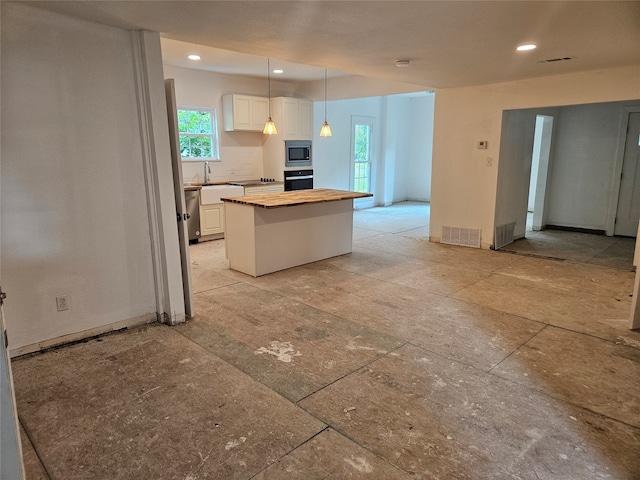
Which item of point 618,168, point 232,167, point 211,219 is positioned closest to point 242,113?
point 232,167

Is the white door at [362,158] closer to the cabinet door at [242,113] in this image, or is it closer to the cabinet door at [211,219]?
the cabinet door at [242,113]

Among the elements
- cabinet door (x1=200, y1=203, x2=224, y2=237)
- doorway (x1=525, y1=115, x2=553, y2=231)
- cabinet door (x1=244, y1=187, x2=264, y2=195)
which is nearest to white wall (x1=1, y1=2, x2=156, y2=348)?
cabinet door (x1=200, y1=203, x2=224, y2=237)

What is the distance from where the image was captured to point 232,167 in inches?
283

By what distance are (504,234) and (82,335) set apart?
5585mm

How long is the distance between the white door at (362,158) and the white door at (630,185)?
16.0ft

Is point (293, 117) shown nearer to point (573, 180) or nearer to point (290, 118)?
point (290, 118)

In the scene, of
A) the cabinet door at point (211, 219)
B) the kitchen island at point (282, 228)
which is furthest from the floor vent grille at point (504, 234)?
the cabinet door at point (211, 219)

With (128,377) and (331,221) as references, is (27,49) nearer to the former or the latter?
(128,377)

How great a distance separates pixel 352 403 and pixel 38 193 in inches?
98.4

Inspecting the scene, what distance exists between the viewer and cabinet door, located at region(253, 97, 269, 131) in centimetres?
703

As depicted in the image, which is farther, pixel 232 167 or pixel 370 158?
pixel 370 158

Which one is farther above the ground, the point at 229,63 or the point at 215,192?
the point at 229,63

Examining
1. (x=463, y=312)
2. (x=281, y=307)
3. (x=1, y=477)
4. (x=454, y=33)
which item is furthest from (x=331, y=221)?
(x=1, y=477)

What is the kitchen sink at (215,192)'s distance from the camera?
6.14m
